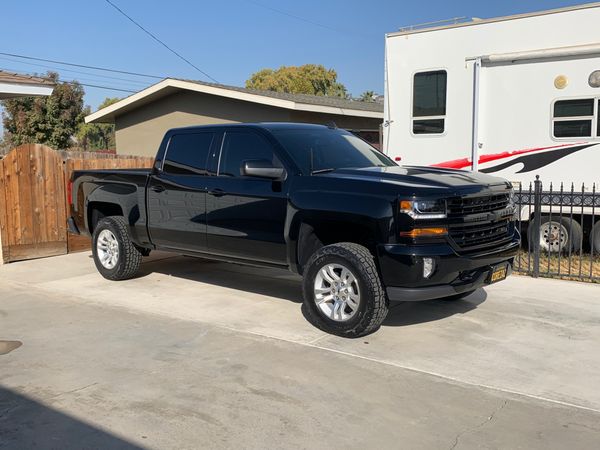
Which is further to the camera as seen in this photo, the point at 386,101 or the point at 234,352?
the point at 386,101

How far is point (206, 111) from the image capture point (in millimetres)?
17922

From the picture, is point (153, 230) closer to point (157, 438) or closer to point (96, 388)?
point (96, 388)

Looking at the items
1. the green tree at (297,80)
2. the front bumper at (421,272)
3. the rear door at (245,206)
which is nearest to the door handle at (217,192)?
the rear door at (245,206)

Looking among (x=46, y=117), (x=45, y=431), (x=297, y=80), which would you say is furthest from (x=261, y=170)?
(x=297, y=80)

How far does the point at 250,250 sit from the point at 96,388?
240cm

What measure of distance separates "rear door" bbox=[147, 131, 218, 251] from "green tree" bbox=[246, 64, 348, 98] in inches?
1886

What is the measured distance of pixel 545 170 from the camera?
9484mm

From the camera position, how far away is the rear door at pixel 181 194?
22.7 feet

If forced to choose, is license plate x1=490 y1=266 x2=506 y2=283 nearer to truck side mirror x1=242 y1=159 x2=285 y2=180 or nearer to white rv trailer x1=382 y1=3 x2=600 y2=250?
truck side mirror x1=242 y1=159 x2=285 y2=180

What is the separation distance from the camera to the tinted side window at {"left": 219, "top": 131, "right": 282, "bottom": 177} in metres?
6.40

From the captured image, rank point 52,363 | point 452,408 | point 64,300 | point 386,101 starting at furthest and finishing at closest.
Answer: point 386,101 → point 64,300 → point 52,363 → point 452,408

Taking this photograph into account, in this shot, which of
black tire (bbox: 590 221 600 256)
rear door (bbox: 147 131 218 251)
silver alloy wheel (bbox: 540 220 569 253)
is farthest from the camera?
silver alloy wheel (bbox: 540 220 569 253)

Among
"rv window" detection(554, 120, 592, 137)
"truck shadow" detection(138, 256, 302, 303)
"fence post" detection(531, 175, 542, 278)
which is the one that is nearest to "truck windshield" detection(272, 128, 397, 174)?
"truck shadow" detection(138, 256, 302, 303)

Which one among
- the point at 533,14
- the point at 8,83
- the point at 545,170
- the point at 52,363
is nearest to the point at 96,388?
the point at 52,363
